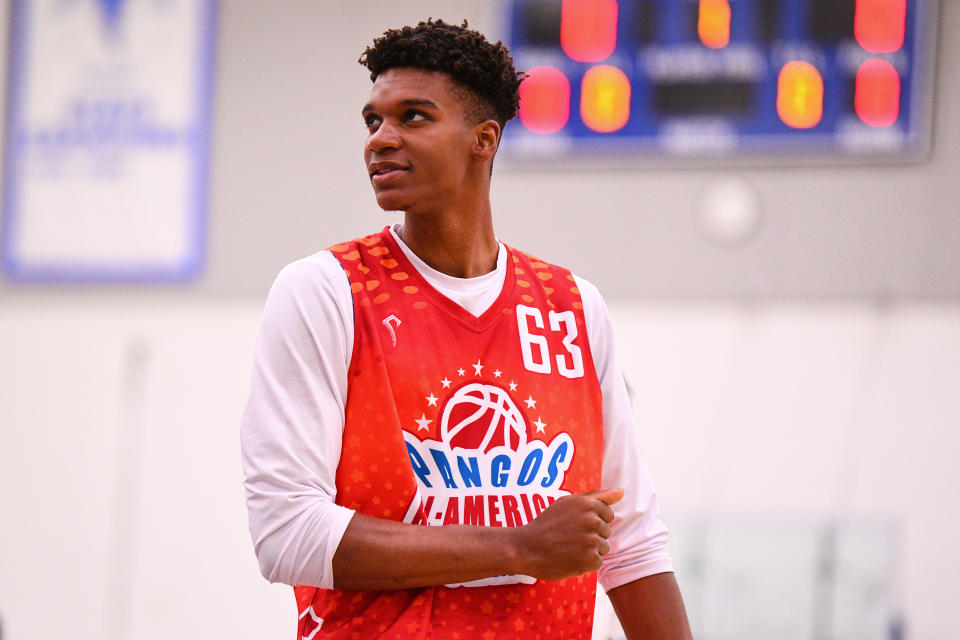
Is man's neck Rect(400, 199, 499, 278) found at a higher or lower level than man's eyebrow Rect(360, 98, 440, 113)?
lower

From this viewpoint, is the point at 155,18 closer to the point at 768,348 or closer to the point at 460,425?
the point at 768,348

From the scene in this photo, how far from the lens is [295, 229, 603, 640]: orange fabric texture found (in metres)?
1.11

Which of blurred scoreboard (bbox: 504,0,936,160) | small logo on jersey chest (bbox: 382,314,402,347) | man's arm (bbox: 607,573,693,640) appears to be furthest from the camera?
blurred scoreboard (bbox: 504,0,936,160)

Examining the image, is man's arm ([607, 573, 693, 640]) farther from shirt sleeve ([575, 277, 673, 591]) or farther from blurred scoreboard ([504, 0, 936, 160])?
blurred scoreboard ([504, 0, 936, 160])

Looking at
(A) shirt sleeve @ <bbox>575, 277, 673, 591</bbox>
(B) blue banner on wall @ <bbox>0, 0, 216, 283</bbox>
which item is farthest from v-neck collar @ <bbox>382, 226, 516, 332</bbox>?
(B) blue banner on wall @ <bbox>0, 0, 216, 283</bbox>

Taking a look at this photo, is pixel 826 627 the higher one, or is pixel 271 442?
pixel 271 442

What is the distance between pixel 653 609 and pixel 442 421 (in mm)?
342

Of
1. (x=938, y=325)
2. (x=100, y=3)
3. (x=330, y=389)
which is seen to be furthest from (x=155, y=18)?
(x=330, y=389)

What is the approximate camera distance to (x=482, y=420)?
1160 millimetres

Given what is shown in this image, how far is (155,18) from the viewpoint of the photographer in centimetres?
366

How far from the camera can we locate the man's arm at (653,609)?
127 centimetres

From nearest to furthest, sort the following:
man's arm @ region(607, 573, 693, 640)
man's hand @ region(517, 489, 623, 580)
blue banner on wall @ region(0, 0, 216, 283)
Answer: man's hand @ region(517, 489, 623, 580) → man's arm @ region(607, 573, 693, 640) → blue banner on wall @ region(0, 0, 216, 283)

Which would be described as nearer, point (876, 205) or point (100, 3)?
point (876, 205)

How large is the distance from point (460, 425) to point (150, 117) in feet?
9.09
